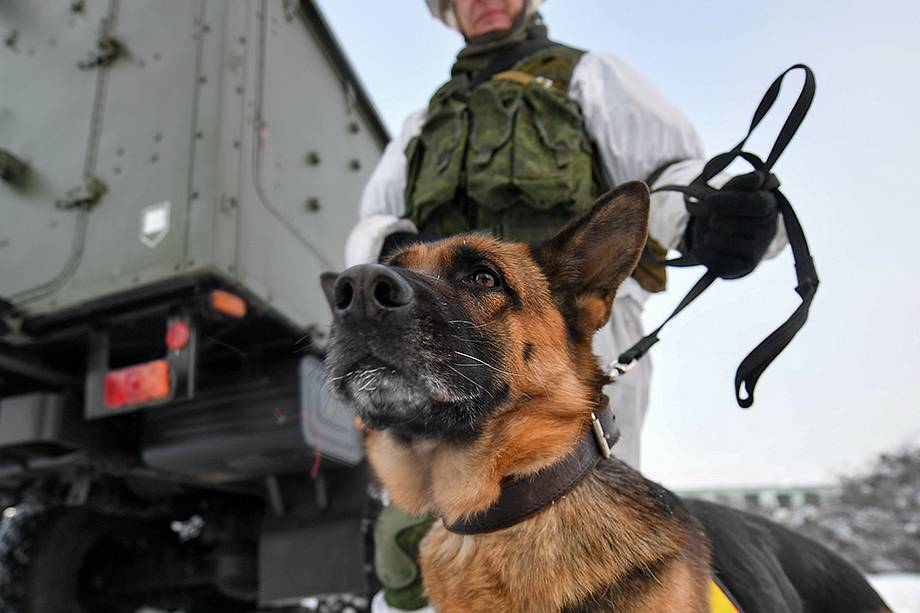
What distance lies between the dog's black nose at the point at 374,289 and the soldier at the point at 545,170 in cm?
97

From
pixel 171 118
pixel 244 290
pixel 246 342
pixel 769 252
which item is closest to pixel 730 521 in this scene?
pixel 769 252

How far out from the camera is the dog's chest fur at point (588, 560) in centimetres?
141

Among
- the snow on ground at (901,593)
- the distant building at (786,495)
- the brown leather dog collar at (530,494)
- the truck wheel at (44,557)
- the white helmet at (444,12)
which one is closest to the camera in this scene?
the brown leather dog collar at (530,494)

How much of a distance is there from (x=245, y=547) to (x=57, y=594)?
1.07m

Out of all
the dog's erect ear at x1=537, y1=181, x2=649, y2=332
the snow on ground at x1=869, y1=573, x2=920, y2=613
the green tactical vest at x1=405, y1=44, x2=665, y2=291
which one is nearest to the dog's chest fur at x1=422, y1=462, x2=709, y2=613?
the dog's erect ear at x1=537, y1=181, x2=649, y2=332

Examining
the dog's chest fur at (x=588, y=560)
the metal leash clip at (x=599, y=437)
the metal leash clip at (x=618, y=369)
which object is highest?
the metal leash clip at (x=618, y=369)

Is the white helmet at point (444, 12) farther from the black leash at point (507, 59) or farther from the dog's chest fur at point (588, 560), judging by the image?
the dog's chest fur at point (588, 560)

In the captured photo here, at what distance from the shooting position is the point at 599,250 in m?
1.74

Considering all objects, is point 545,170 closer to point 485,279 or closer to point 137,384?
point 485,279

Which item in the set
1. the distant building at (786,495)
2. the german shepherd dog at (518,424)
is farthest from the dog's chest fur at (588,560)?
the distant building at (786,495)

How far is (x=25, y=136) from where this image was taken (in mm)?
3600

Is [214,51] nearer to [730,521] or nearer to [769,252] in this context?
[769,252]

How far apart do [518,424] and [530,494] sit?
0.53 ft

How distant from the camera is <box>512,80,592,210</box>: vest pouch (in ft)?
7.18
